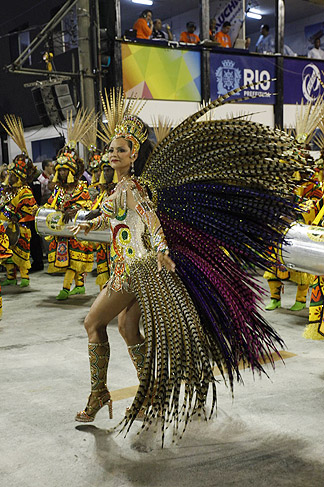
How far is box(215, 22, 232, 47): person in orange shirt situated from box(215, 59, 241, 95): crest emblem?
→ 0.40 m

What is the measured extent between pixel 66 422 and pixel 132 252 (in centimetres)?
104

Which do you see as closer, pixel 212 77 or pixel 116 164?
pixel 116 164

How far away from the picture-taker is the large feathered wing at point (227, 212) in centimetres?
238

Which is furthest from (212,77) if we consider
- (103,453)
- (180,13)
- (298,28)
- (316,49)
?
(103,453)

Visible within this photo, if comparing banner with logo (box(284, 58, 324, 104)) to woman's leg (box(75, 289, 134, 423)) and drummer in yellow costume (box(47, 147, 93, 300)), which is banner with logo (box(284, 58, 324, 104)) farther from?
woman's leg (box(75, 289, 134, 423))

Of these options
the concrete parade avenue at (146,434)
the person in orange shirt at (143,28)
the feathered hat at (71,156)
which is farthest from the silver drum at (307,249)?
the person in orange shirt at (143,28)

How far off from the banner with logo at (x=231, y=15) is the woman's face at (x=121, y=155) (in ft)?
27.5

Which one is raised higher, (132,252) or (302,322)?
(132,252)

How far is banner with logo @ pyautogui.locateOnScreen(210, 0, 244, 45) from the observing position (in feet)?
34.2

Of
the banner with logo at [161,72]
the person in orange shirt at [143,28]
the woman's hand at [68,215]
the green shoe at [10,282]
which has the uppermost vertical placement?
the person in orange shirt at [143,28]

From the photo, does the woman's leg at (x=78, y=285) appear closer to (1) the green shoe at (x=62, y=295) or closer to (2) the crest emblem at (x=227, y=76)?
(1) the green shoe at (x=62, y=295)

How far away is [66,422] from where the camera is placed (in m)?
3.02

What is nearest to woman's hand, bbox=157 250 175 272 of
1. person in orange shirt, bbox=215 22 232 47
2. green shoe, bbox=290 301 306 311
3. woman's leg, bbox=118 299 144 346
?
woman's leg, bbox=118 299 144 346

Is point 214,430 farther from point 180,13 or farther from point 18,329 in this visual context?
point 180,13
